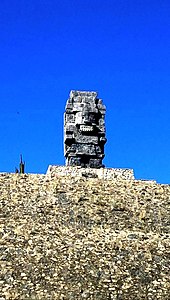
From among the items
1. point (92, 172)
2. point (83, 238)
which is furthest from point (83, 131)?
point (83, 238)

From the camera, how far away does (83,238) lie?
52.6ft

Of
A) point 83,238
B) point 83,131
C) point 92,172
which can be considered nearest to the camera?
point 83,238

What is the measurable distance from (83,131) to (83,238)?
10094 mm

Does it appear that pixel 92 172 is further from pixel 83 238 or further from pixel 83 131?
pixel 83 238

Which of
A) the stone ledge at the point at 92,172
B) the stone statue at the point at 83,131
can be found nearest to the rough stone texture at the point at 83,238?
the stone ledge at the point at 92,172

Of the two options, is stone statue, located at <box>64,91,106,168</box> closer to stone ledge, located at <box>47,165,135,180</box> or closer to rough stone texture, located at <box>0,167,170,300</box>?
stone ledge, located at <box>47,165,135,180</box>

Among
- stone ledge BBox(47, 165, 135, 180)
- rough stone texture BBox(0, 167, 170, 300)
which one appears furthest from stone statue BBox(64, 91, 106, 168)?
rough stone texture BBox(0, 167, 170, 300)

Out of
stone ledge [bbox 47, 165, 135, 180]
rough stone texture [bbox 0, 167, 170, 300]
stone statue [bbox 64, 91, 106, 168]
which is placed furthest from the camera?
stone statue [bbox 64, 91, 106, 168]

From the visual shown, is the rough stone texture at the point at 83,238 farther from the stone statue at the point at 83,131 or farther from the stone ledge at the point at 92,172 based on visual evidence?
the stone statue at the point at 83,131

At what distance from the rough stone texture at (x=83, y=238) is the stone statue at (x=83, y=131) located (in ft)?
17.2

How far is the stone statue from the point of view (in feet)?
83.1

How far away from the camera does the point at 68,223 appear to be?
16844 mm

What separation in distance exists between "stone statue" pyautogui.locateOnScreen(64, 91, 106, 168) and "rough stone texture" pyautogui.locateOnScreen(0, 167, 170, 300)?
525 cm

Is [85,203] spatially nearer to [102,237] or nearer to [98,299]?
[102,237]
